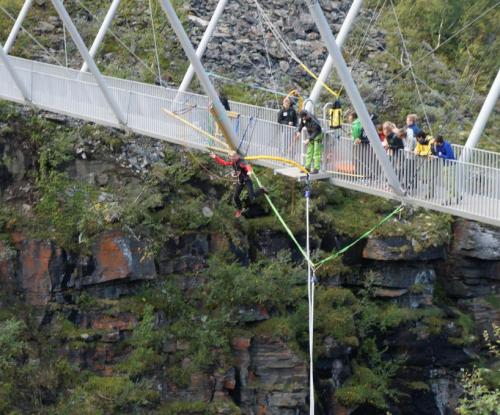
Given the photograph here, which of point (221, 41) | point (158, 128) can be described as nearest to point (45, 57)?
point (221, 41)

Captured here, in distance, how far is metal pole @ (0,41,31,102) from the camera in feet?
94.5

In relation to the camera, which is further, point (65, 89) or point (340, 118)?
point (65, 89)

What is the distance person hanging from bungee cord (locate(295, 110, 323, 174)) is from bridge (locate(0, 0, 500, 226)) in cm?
25

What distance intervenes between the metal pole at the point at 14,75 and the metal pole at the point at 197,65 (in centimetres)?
626

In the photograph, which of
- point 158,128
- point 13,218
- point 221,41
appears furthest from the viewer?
point 221,41

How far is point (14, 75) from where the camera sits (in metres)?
29.2

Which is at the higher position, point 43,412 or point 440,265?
point 440,265

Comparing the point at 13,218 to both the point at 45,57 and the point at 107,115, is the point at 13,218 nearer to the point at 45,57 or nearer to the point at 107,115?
the point at 107,115

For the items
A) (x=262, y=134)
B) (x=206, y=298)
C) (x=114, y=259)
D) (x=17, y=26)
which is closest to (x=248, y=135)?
(x=262, y=134)

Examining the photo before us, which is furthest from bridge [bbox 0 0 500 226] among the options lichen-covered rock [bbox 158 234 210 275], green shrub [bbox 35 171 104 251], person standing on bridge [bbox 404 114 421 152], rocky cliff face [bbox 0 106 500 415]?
lichen-covered rock [bbox 158 234 210 275]

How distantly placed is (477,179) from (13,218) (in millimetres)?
12957

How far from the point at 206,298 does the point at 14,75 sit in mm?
6847

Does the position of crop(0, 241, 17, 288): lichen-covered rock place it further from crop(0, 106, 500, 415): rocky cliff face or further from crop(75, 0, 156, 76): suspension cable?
crop(75, 0, 156, 76): suspension cable

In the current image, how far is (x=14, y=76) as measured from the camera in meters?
29.2
